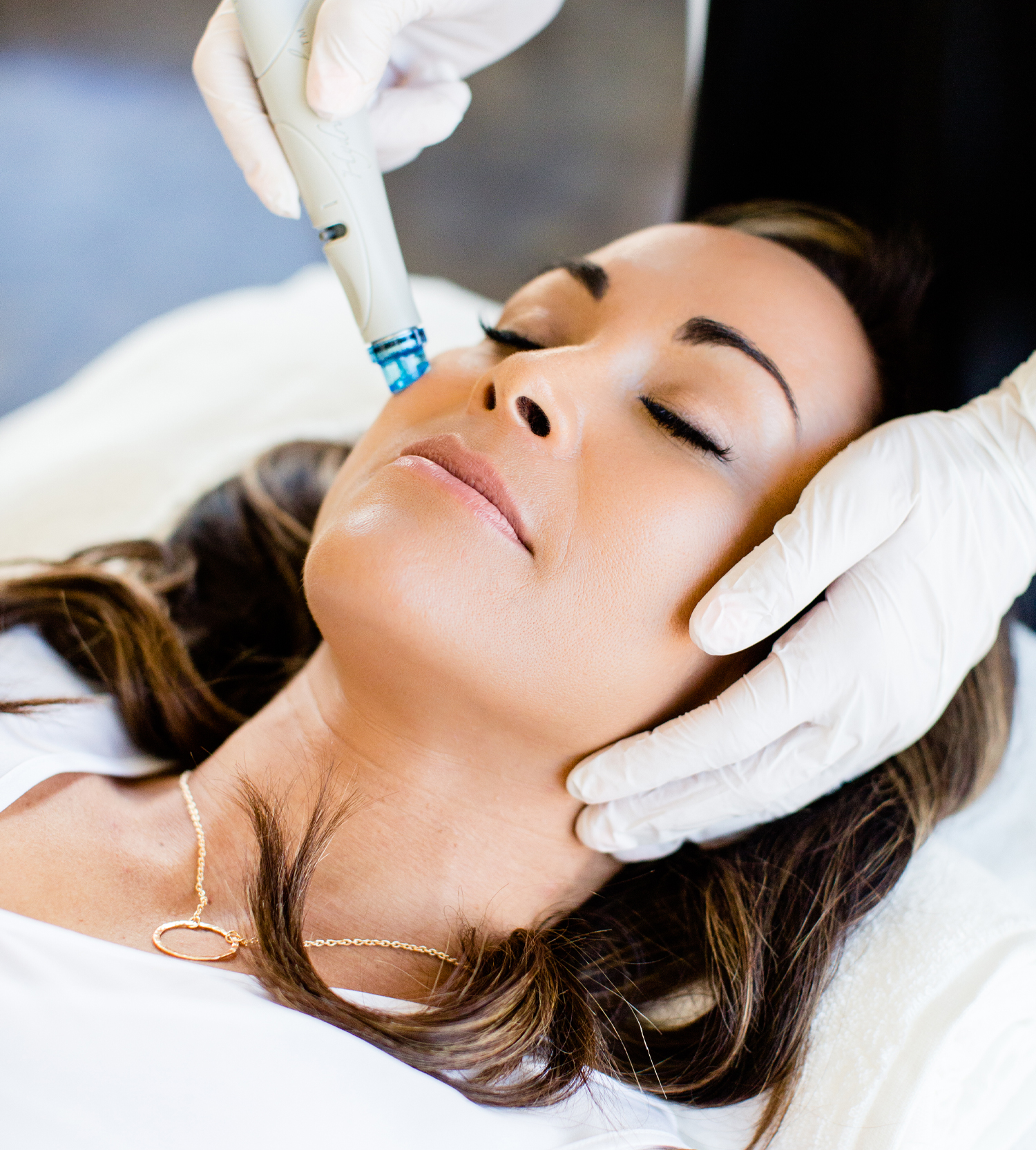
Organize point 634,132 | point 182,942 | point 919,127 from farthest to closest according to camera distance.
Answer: point 634,132, point 919,127, point 182,942

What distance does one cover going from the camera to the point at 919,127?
154cm

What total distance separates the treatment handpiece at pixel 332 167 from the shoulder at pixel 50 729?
618 mm

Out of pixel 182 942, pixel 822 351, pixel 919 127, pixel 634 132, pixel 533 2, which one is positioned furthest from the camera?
pixel 634 132

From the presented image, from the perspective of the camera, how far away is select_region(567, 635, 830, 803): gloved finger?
103cm

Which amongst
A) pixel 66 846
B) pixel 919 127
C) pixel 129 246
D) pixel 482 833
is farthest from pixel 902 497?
pixel 129 246

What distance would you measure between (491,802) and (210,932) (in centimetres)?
33

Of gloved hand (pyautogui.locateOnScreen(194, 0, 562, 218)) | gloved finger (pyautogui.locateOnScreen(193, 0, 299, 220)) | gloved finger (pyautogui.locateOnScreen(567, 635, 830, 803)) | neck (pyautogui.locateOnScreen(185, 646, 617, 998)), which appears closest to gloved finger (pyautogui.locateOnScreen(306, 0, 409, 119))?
gloved hand (pyautogui.locateOnScreen(194, 0, 562, 218))

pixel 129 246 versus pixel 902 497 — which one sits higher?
pixel 129 246

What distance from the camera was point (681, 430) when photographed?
1.00 metres

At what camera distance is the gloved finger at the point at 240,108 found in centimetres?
108

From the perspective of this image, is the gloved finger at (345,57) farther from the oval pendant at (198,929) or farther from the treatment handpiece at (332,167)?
the oval pendant at (198,929)

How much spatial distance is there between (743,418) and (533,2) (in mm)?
737

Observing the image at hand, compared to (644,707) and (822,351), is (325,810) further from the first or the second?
(822,351)

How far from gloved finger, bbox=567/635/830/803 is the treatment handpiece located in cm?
53
